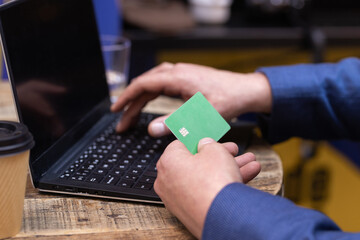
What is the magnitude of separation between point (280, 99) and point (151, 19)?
3.58 ft

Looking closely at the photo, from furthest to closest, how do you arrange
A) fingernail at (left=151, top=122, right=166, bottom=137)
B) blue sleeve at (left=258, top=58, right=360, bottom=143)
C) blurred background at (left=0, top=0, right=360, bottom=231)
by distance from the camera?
1. blurred background at (left=0, top=0, right=360, bottom=231)
2. blue sleeve at (left=258, top=58, right=360, bottom=143)
3. fingernail at (left=151, top=122, right=166, bottom=137)

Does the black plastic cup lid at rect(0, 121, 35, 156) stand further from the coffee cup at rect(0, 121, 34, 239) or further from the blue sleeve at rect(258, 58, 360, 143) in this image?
the blue sleeve at rect(258, 58, 360, 143)

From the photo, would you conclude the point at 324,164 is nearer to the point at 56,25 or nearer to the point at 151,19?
the point at 151,19

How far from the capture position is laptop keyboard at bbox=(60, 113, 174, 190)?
0.67 m

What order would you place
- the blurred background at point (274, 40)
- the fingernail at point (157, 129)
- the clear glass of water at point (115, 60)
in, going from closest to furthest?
1. the fingernail at point (157, 129)
2. the clear glass of water at point (115, 60)
3. the blurred background at point (274, 40)

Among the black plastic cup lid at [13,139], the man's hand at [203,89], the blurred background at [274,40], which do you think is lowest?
the blurred background at [274,40]

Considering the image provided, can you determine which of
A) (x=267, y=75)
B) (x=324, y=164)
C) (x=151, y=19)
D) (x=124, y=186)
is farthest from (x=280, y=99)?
(x=324, y=164)

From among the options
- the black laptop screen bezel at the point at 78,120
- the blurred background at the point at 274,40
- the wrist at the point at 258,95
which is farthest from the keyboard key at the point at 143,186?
the blurred background at the point at 274,40

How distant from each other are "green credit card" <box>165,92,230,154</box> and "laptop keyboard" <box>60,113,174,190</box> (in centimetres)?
9

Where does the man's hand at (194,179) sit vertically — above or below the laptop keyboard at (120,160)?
above

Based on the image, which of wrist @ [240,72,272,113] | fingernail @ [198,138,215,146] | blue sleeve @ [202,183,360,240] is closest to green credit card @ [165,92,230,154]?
fingernail @ [198,138,215,146]

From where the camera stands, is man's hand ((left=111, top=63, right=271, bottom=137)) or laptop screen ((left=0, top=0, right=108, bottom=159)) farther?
man's hand ((left=111, top=63, right=271, bottom=137))

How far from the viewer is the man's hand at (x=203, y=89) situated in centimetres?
87

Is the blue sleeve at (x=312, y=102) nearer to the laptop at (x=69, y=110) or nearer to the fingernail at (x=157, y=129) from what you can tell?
the laptop at (x=69, y=110)
